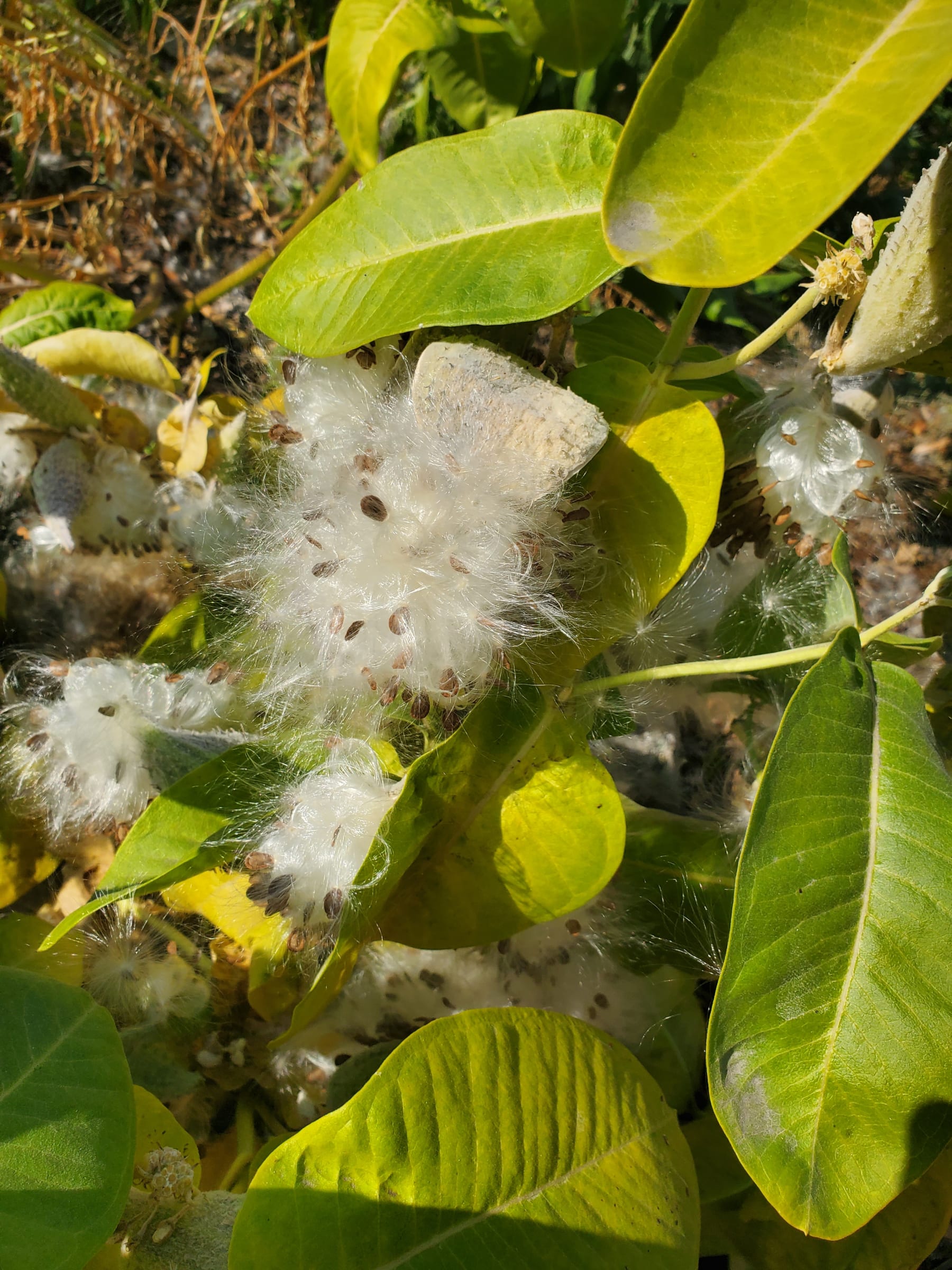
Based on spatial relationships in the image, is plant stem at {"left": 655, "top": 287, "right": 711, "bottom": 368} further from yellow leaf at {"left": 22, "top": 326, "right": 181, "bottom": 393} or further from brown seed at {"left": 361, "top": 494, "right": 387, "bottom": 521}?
yellow leaf at {"left": 22, "top": 326, "right": 181, "bottom": 393}

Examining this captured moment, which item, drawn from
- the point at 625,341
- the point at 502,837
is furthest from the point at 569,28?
the point at 502,837

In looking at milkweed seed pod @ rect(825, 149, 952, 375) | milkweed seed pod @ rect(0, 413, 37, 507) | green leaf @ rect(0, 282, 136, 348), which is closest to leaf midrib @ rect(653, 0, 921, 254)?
milkweed seed pod @ rect(825, 149, 952, 375)

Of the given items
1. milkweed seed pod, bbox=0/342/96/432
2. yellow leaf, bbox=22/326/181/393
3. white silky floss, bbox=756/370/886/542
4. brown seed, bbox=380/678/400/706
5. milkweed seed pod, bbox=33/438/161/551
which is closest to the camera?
brown seed, bbox=380/678/400/706

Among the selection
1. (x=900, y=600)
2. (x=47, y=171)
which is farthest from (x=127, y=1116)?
(x=47, y=171)

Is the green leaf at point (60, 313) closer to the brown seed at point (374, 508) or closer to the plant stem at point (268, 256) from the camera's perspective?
the plant stem at point (268, 256)

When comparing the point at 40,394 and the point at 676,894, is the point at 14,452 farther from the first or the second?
the point at 676,894

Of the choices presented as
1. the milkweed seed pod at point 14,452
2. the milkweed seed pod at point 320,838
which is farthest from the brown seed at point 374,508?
the milkweed seed pod at point 14,452
